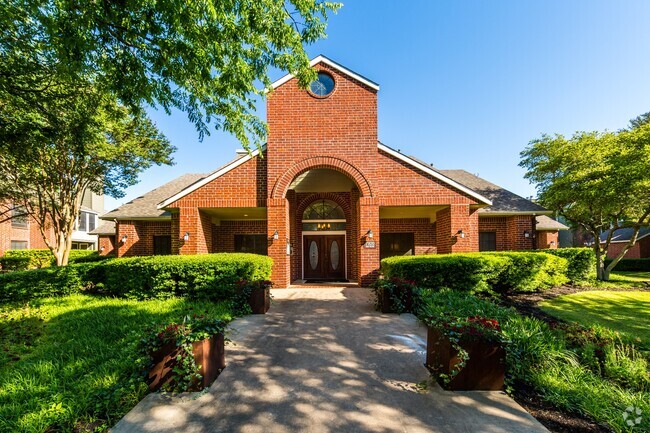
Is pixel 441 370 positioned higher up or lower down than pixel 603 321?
higher up

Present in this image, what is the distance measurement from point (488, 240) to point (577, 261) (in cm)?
391

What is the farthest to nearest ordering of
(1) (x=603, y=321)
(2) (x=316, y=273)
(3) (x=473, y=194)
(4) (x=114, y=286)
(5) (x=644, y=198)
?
1. (2) (x=316, y=273)
2. (5) (x=644, y=198)
3. (3) (x=473, y=194)
4. (4) (x=114, y=286)
5. (1) (x=603, y=321)

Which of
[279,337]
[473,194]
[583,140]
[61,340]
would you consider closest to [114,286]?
[61,340]

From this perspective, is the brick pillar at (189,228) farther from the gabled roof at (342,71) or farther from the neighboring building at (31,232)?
the neighboring building at (31,232)

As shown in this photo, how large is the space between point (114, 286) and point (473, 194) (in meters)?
12.9

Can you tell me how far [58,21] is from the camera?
4.51 metres

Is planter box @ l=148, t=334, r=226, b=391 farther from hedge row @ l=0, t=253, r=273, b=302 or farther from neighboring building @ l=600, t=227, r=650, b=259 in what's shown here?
neighboring building @ l=600, t=227, r=650, b=259

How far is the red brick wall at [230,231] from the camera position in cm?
1548

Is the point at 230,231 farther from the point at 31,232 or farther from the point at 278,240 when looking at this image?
the point at 31,232

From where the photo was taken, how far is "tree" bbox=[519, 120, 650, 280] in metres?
11.3

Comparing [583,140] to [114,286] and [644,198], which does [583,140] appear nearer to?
[644,198]

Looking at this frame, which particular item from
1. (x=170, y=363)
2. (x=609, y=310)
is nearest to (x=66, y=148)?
(x=170, y=363)

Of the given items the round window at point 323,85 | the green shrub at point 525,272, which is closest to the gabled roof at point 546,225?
the green shrub at point 525,272

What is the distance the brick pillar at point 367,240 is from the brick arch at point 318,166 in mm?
478
